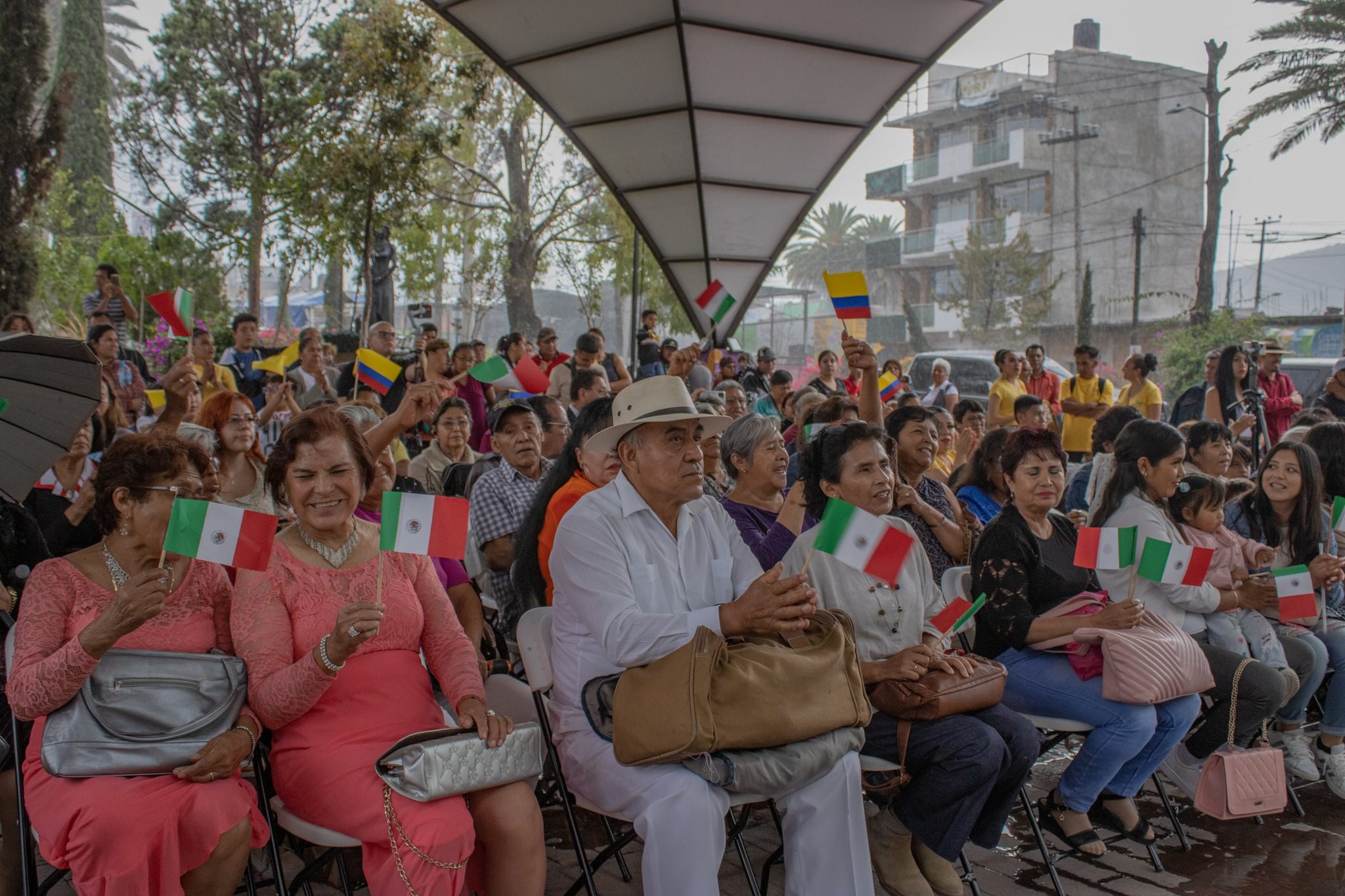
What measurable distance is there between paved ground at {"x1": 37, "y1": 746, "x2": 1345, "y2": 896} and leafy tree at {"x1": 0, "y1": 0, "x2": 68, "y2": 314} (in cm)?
1105

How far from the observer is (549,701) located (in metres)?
3.42

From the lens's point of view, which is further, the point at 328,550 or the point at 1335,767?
the point at 1335,767

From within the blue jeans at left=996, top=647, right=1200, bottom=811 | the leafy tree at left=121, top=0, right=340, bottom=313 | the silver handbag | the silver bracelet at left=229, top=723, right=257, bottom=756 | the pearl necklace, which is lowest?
the blue jeans at left=996, top=647, right=1200, bottom=811

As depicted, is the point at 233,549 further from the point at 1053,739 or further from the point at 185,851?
the point at 1053,739

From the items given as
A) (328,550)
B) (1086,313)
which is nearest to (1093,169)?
(1086,313)

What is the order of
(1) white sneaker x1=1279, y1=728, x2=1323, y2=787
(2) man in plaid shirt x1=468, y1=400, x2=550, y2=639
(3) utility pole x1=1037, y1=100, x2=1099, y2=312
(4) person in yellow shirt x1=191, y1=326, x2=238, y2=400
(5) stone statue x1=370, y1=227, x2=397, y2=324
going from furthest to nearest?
(3) utility pole x1=1037, y1=100, x2=1099, y2=312, (5) stone statue x1=370, y1=227, x2=397, y2=324, (4) person in yellow shirt x1=191, y1=326, x2=238, y2=400, (1) white sneaker x1=1279, y1=728, x2=1323, y2=787, (2) man in plaid shirt x1=468, y1=400, x2=550, y2=639

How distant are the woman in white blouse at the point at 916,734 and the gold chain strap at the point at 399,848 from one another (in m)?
1.28

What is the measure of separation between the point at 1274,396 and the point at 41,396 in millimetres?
10627

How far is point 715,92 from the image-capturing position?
710 centimetres

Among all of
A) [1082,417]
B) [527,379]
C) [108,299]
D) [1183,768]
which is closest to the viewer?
[1183,768]

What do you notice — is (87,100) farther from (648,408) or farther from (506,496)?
(648,408)

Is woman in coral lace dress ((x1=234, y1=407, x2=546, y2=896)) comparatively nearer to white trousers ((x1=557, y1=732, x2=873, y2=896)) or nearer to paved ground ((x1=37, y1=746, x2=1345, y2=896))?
white trousers ((x1=557, y1=732, x2=873, y2=896))

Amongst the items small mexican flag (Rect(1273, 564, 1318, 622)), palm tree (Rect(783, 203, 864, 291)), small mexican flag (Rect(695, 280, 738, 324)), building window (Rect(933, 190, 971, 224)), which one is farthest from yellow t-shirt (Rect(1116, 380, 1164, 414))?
palm tree (Rect(783, 203, 864, 291))

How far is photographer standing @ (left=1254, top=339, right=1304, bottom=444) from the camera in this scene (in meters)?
10.5
